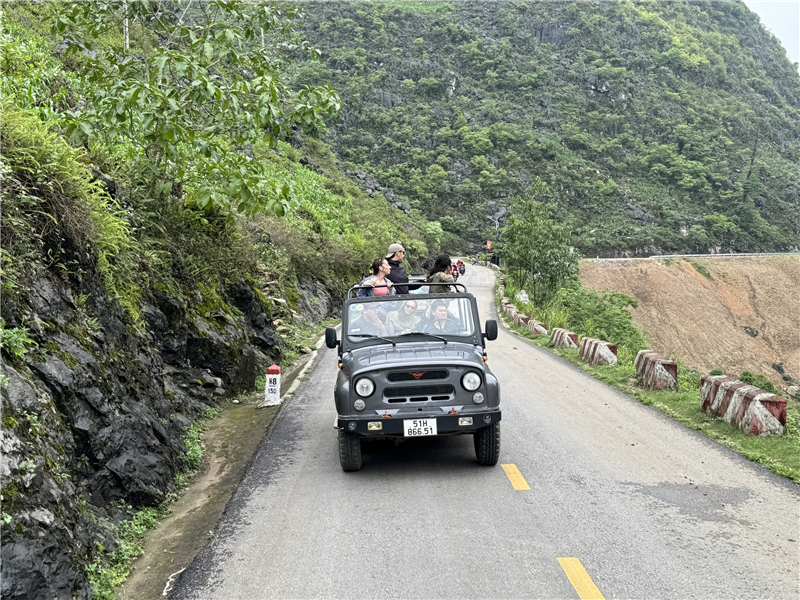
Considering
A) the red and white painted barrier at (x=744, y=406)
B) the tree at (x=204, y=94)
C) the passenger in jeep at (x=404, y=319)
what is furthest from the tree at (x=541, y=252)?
the passenger in jeep at (x=404, y=319)

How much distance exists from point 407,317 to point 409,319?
39 mm

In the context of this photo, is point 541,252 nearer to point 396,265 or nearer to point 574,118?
point 396,265

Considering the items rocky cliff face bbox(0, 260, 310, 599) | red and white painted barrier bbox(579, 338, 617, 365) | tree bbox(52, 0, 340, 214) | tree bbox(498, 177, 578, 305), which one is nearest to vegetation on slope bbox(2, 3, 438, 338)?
tree bbox(52, 0, 340, 214)

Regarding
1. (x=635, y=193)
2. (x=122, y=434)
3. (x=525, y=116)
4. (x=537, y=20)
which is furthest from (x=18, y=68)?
(x=537, y=20)

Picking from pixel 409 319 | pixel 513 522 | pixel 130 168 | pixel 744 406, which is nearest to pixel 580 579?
pixel 513 522

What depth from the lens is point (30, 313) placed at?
5.84 m

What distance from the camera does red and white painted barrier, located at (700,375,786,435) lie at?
8.59 meters

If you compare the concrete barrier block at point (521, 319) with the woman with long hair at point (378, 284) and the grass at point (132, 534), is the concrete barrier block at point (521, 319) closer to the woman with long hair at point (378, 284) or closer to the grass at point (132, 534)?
the woman with long hair at point (378, 284)

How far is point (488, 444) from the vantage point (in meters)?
7.29

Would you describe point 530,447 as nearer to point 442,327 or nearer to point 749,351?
point 442,327

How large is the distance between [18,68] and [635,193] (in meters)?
119

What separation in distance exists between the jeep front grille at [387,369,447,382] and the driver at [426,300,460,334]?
1105 mm

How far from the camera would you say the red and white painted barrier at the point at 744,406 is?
28.2 ft

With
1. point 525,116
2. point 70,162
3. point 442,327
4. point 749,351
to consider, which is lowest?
point 749,351
